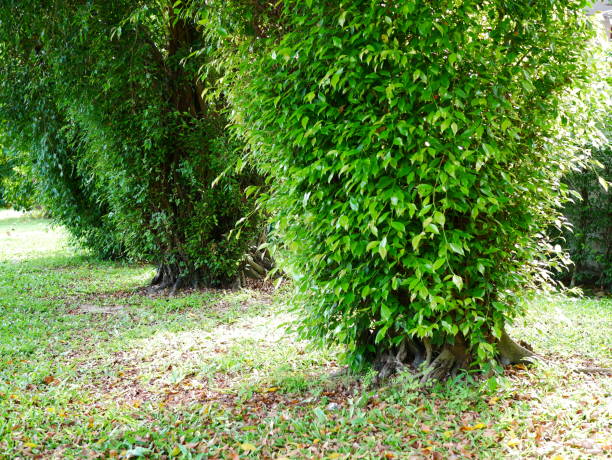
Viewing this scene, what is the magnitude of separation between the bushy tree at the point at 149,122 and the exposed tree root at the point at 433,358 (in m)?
4.37

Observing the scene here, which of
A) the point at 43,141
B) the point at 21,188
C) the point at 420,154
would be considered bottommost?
the point at 21,188

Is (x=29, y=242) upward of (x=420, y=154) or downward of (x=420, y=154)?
downward

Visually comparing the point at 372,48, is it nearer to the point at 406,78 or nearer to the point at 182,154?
the point at 406,78

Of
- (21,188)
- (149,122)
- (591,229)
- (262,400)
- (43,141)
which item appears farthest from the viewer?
(21,188)

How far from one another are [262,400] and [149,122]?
5.07 meters

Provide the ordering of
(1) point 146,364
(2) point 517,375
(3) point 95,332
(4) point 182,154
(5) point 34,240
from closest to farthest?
(2) point 517,375, (1) point 146,364, (3) point 95,332, (4) point 182,154, (5) point 34,240

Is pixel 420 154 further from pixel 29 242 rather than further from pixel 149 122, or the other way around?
pixel 29 242

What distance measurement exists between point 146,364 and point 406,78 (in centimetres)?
357

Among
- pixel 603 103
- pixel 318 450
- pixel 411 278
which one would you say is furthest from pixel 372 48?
pixel 318 450

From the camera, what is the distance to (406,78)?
3098 millimetres

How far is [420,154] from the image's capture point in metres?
3.02

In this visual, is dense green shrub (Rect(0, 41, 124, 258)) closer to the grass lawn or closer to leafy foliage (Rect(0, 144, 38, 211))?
leafy foliage (Rect(0, 144, 38, 211))

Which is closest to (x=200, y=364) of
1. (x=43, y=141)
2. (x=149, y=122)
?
(x=149, y=122)

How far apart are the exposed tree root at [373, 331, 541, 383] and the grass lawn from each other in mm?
108
